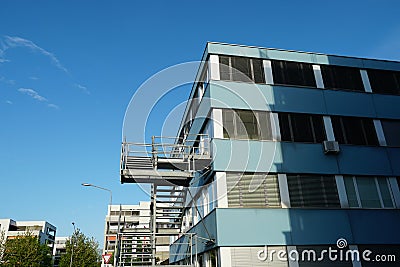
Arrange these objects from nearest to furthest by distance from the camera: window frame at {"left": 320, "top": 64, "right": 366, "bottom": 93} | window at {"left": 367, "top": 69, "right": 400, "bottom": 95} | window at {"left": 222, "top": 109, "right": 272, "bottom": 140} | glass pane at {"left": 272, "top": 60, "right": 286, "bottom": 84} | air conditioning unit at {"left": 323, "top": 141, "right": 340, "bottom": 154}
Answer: window at {"left": 222, "top": 109, "right": 272, "bottom": 140}, air conditioning unit at {"left": 323, "top": 141, "right": 340, "bottom": 154}, glass pane at {"left": 272, "top": 60, "right": 286, "bottom": 84}, window frame at {"left": 320, "top": 64, "right": 366, "bottom": 93}, window at {"left": 367, "top": 69, "right": 400, "bottom": 95}

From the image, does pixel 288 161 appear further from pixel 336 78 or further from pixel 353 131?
pixel 336 78

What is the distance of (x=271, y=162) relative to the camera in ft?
43.7

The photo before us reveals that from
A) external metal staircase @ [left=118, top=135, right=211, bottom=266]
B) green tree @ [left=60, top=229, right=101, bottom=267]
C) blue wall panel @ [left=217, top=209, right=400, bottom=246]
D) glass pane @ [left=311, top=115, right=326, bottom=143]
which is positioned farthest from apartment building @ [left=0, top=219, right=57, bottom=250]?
glass pane @ [left=311, top=115, right=326, bottom=143]

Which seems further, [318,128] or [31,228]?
[31,228]

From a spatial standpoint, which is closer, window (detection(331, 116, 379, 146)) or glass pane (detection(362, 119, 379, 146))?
A: window (detection(331, 116, 379, 146))

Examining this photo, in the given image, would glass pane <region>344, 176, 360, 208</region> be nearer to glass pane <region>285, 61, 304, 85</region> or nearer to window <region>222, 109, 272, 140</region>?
window <region>222, 109, 272, 140</region>

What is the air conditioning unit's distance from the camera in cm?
1393

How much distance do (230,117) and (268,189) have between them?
3.72 metres

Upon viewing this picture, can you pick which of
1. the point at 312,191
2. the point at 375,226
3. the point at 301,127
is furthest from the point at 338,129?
the point at 375,226

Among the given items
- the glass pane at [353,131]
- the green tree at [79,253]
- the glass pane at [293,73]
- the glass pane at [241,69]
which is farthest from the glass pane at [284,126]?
the green tree at [79,253]

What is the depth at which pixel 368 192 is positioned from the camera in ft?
45.3

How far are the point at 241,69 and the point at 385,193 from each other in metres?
9.18

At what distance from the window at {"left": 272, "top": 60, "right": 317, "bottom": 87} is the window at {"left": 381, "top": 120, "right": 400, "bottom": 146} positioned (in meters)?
4.36

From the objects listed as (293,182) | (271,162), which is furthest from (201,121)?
(293,182)
